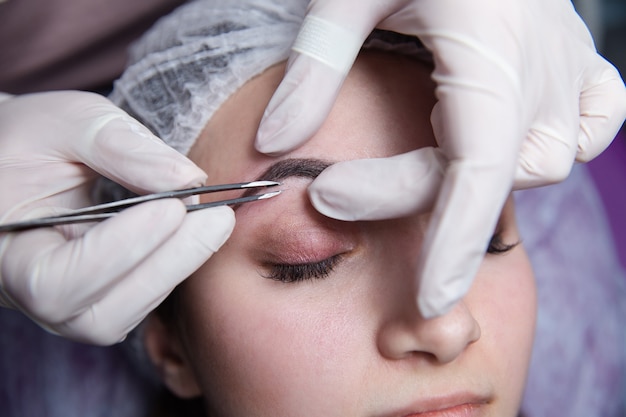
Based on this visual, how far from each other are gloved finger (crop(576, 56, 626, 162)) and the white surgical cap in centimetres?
32

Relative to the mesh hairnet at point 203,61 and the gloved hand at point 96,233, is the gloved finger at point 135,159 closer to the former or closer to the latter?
the gloved hand at point 96,233

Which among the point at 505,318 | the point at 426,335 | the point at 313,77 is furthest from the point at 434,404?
the point at 313,77

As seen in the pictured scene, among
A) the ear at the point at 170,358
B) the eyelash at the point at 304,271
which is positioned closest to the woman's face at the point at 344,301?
the eyelash at the point at 304,271

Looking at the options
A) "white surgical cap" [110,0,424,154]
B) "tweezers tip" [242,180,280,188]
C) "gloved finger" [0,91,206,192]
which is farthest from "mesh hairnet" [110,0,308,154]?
"tweezers tip" [242,180,280,188]

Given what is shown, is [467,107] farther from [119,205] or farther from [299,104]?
[119,205]

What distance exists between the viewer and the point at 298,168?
3.82 ft

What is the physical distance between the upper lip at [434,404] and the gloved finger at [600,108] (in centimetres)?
50

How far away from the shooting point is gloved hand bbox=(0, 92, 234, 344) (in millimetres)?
1050

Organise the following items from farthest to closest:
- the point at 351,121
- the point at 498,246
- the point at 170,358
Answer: the point at 170,358
the point at 498,246
the point at 351,121

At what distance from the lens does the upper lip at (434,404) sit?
107 centimetres

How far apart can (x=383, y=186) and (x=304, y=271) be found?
0.70ft

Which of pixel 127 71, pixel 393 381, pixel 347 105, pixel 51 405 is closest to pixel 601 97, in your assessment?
pixel 347 105

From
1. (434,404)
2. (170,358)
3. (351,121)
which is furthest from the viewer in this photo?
(170,358)

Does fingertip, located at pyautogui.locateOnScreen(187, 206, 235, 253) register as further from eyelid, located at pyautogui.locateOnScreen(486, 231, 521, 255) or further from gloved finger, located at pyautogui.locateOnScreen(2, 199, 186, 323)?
eyelid, located at pyautogui.locateOnScreen(486, 231, 521, 255)
